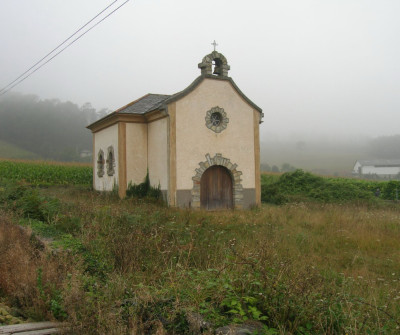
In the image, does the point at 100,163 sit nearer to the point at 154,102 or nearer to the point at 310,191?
the point at 154,102

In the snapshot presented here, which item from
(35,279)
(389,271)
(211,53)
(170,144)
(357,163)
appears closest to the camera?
(35,279)

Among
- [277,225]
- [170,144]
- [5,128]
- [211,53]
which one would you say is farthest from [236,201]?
[5,128]

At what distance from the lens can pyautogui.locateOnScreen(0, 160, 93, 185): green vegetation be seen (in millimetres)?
26453

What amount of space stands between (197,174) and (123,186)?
3.68 meters

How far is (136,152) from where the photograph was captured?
1817 cm

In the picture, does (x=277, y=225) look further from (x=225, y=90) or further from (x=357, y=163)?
(x=357, y=163)

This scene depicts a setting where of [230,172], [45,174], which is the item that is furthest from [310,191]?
[45,174]

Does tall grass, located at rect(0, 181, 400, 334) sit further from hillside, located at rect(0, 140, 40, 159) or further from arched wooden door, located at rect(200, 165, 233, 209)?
hillside, located at rect(0, 140, 40, 159)

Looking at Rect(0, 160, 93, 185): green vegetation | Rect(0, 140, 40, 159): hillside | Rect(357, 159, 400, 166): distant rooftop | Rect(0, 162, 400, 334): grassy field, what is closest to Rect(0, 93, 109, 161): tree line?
Rect(0, 140, 40, 159): hillside

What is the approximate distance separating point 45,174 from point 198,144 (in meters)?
14.9

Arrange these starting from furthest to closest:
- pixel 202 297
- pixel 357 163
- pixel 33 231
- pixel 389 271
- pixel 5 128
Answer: pixel 5 128, pixel 357 163, pixel 33 231, pixel 389 271, pixel 202 297

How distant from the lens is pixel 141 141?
60.1 ft

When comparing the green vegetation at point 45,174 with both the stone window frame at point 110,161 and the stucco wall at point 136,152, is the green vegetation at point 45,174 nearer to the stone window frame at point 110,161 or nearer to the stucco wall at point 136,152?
the stone window frame at point 110,161

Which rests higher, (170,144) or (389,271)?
(170,144)
